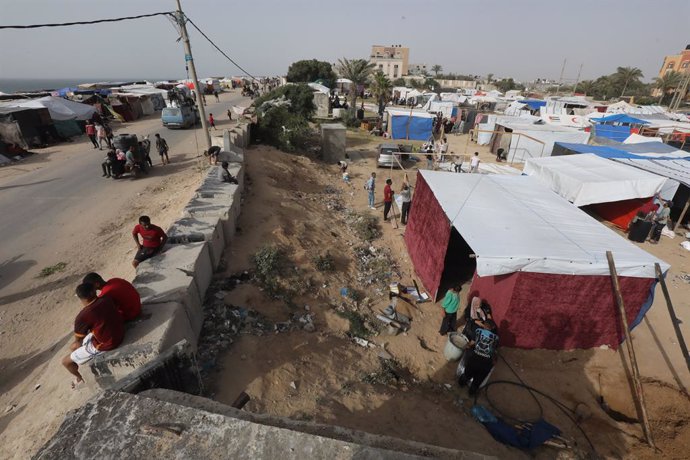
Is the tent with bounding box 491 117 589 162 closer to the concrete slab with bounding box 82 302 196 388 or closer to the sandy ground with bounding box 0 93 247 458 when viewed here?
the sandy ground with bounding box 0 93 247 458

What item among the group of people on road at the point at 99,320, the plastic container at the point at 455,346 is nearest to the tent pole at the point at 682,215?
the plastic container at the point at 455,346

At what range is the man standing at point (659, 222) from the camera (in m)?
12.0

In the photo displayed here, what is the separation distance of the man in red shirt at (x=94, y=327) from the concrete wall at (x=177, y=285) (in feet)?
0.46

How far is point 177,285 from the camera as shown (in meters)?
4.98

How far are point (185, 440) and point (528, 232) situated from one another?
6937 millimetres

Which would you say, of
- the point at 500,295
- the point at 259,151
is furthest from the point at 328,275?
the point at 259,151

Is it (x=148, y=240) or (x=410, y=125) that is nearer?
(x=148, y=240)

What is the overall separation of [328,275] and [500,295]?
13.1 feet

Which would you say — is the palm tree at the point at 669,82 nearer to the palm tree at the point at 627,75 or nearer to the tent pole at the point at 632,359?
the palm tree at the point at 627,75

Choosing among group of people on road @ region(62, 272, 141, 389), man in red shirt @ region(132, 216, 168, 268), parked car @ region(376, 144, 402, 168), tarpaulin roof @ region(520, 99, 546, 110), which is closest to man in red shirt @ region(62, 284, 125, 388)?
group of people on road @ region(62, 272, 141, 389)

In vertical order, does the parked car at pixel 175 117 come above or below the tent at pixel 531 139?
above

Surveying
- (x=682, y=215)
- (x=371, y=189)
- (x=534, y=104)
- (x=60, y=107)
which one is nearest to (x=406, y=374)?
(x=371, y=189)

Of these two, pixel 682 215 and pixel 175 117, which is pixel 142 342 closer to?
pixel 682 215

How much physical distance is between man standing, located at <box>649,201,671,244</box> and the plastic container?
1083 cm
